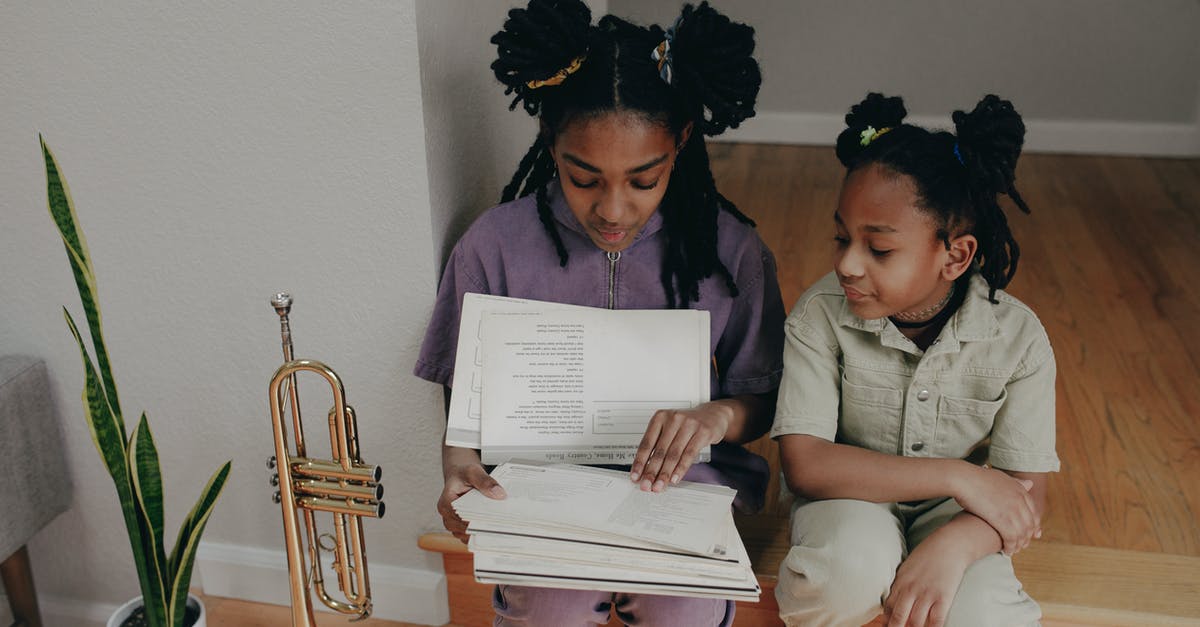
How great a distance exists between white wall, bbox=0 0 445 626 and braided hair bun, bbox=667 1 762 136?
34 cm

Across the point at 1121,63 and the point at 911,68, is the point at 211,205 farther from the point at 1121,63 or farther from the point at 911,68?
the point at 1121,63

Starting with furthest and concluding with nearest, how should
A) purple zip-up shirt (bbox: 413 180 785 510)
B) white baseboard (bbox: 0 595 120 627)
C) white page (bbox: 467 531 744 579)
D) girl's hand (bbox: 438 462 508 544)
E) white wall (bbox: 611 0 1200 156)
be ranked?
white wall (bbox: 611 0 1200 156), white baseboard (bbox: 0 595 120 627), purple zip-up shirt (bbox: 413 180 785 510), girl's hand (bbox: 438 462 508 544), white page (bbox: 467 531 744 579)

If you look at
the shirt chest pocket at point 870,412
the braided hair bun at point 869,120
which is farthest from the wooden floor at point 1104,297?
the braided hair bun at point 869,120

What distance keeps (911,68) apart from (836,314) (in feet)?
7.82

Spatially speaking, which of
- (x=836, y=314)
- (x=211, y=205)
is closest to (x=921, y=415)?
(x=836, y=314)

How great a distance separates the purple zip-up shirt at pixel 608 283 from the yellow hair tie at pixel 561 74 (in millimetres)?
194

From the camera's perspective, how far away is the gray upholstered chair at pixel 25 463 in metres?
1.50

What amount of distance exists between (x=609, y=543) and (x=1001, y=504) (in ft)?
1.61

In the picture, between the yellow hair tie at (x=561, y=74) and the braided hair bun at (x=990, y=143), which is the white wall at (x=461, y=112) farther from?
the braided hair bun at (x=990, y=143)

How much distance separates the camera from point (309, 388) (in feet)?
4.89

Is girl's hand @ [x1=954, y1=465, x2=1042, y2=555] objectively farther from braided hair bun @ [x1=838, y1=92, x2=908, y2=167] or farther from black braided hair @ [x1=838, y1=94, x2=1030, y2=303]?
braided hair bun @ [x1=838, y1=92, x2=908, y2=167]

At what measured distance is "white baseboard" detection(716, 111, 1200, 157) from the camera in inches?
130

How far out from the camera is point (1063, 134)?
3.37 meters

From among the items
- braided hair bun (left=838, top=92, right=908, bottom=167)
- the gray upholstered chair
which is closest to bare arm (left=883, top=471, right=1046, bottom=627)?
braided hair bun (left=838, top=92, right=908, bottom=167)
